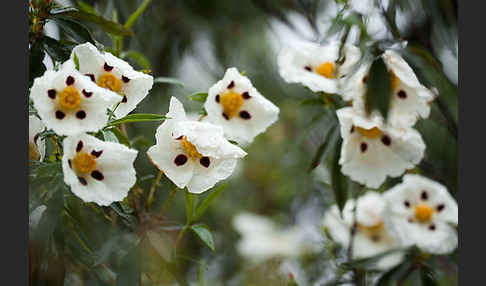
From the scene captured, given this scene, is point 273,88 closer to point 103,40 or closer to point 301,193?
A: point 301,193

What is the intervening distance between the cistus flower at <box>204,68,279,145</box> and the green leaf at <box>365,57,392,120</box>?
20 centimetres

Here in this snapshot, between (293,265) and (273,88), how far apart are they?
2.55ft

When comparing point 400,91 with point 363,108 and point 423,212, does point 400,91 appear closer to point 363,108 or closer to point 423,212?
point 363,108

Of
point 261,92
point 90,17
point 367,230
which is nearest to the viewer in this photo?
point 90,17

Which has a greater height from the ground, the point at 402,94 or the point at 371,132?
the point at 402,94

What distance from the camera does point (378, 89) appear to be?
118 cm

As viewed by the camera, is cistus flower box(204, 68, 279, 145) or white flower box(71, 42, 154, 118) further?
cistus flower box(204, 68, 279, 145)

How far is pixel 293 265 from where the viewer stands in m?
2.46

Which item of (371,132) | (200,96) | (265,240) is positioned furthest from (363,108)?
(265,240)

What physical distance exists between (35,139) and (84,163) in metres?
0.13

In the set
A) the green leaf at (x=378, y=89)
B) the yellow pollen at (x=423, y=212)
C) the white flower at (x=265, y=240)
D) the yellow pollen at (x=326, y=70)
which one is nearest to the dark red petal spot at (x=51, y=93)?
the green leaf at (x=378, y=89)

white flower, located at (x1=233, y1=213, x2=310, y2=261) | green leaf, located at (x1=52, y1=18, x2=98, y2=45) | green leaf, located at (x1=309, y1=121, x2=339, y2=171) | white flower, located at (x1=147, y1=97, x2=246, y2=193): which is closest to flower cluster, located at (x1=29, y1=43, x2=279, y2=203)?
white flower, located at (x1=147, y1=97, x2=246, y2=193)

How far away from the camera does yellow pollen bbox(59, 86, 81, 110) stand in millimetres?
924

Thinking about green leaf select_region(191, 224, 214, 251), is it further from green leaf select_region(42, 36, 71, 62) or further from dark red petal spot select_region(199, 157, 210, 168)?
green leaf select_region(42, 36, 71, 62)
